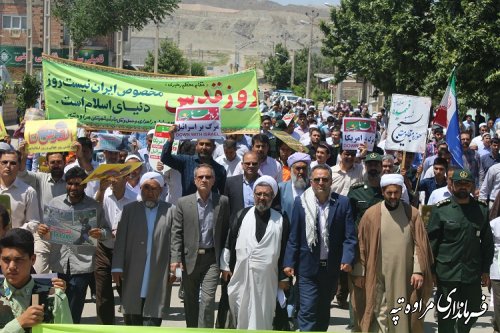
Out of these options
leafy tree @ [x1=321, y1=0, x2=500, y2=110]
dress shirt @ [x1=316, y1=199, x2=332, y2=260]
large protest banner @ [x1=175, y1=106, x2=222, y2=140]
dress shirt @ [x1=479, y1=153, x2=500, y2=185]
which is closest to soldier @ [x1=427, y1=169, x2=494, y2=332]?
dress shirt @ [x1=316, y1=199, x2=332, y2=260]

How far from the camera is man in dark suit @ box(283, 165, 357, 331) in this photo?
8.54 meters

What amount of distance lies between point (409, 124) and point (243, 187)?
334 centimetres

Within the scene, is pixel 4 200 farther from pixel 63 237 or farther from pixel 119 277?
pixel 119 277

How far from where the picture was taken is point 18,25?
77188mm

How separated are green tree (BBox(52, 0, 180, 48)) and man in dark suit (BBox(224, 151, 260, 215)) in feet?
149

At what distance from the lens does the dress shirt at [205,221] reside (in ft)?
28.4

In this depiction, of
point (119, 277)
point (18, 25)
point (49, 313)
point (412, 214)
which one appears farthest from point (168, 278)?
point (18, 25)

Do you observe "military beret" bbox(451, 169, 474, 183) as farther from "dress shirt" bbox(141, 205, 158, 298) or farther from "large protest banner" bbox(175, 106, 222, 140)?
"large protest banner" bbox(175, 106, 222, 140)

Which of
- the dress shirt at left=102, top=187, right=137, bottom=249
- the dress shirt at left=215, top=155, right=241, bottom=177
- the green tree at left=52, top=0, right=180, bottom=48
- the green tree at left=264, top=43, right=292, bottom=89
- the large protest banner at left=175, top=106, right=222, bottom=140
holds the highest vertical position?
the green tree at left=52, top=0, right=180, bottom=48

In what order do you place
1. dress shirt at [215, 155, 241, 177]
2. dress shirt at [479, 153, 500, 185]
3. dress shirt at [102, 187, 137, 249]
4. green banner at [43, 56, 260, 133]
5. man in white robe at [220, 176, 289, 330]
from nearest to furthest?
man in white robe at [220, 176, 289, 330] → dress shirt at [102, 187, 137, 249] → dress shirt at [215, 155, 241, 177] → green banner at [43, 56, 260, 133] → dress shirt at [479, 153, 500, 185]

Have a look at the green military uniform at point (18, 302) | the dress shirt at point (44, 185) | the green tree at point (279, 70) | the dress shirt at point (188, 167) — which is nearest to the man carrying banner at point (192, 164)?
the dress shirt at point (188, 167)

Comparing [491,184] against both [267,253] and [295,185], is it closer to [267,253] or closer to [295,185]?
[295,185]

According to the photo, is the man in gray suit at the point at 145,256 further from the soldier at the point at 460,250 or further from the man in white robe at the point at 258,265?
the soldier at the point at 460,250

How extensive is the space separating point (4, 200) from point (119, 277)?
51.5 inches
